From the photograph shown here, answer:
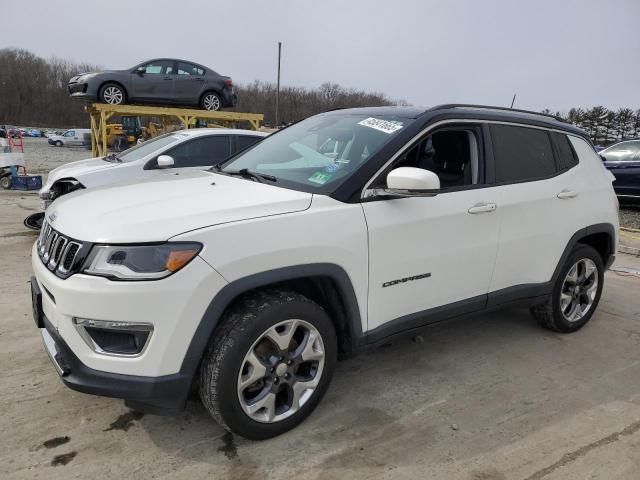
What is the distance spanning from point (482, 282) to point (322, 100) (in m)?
66.1

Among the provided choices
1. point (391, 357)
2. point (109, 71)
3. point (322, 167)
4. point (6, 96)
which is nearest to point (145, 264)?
point (322, 167)

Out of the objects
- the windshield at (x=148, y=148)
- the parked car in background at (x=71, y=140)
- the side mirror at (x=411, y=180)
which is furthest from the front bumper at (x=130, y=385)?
the parked car in background at (x=71, y=140)

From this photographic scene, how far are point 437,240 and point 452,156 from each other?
A: 0.80 meters

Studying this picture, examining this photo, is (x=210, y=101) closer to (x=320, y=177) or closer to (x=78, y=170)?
(x=78, y=170)

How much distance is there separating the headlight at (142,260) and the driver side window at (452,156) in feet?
5.57

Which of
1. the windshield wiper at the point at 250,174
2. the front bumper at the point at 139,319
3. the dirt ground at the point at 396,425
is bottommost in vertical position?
the dirt ground at the point at 396,425

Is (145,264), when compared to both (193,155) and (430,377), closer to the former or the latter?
(430,377)

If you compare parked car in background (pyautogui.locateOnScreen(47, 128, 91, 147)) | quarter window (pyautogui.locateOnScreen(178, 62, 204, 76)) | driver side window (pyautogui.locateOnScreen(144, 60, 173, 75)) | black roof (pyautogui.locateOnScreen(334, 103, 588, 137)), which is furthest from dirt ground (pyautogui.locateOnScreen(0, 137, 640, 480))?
parked car in background (pyautogui.locateOnScreen(47, 128, 91, 147))

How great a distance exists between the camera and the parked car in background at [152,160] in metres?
6.60

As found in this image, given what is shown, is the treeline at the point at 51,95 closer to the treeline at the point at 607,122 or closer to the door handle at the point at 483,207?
the treeline at the point at 607,122

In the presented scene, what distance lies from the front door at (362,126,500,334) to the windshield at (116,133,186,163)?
16.3 feet

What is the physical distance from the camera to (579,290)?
13.8 ft

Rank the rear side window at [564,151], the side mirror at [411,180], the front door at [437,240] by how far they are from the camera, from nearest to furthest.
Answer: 1. the side mirror at [411,180]
2. the front door at [437,240]
3. the rear side window at [564,151]

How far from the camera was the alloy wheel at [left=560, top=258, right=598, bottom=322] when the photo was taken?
4090 mm
